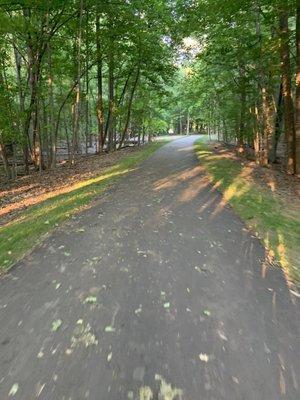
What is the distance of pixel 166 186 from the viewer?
12.0 m

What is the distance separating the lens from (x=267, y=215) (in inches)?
356

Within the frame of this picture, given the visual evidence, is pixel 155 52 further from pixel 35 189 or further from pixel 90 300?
pixel 90 300

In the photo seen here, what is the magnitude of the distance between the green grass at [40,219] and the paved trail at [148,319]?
38 cm

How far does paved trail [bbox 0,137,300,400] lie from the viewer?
3.57 meters

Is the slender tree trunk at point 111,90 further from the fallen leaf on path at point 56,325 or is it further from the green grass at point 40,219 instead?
the fallen leaf on path at point 56,325

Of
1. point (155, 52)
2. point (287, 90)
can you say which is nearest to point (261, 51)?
point (287, 90)

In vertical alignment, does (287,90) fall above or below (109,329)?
above

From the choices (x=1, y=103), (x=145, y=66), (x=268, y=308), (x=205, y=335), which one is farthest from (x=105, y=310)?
(x=145, y=66)

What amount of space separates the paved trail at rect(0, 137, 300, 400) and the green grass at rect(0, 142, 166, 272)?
15.0 inches

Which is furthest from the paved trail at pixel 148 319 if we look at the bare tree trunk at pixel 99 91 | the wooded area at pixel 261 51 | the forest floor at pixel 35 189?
the bare tree trunk at pixel 99 91

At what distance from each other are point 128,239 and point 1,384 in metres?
3.92

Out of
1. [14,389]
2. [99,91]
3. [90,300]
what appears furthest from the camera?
[99,91]

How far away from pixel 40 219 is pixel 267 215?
544 centimetres

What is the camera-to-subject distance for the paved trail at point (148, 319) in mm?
3574
